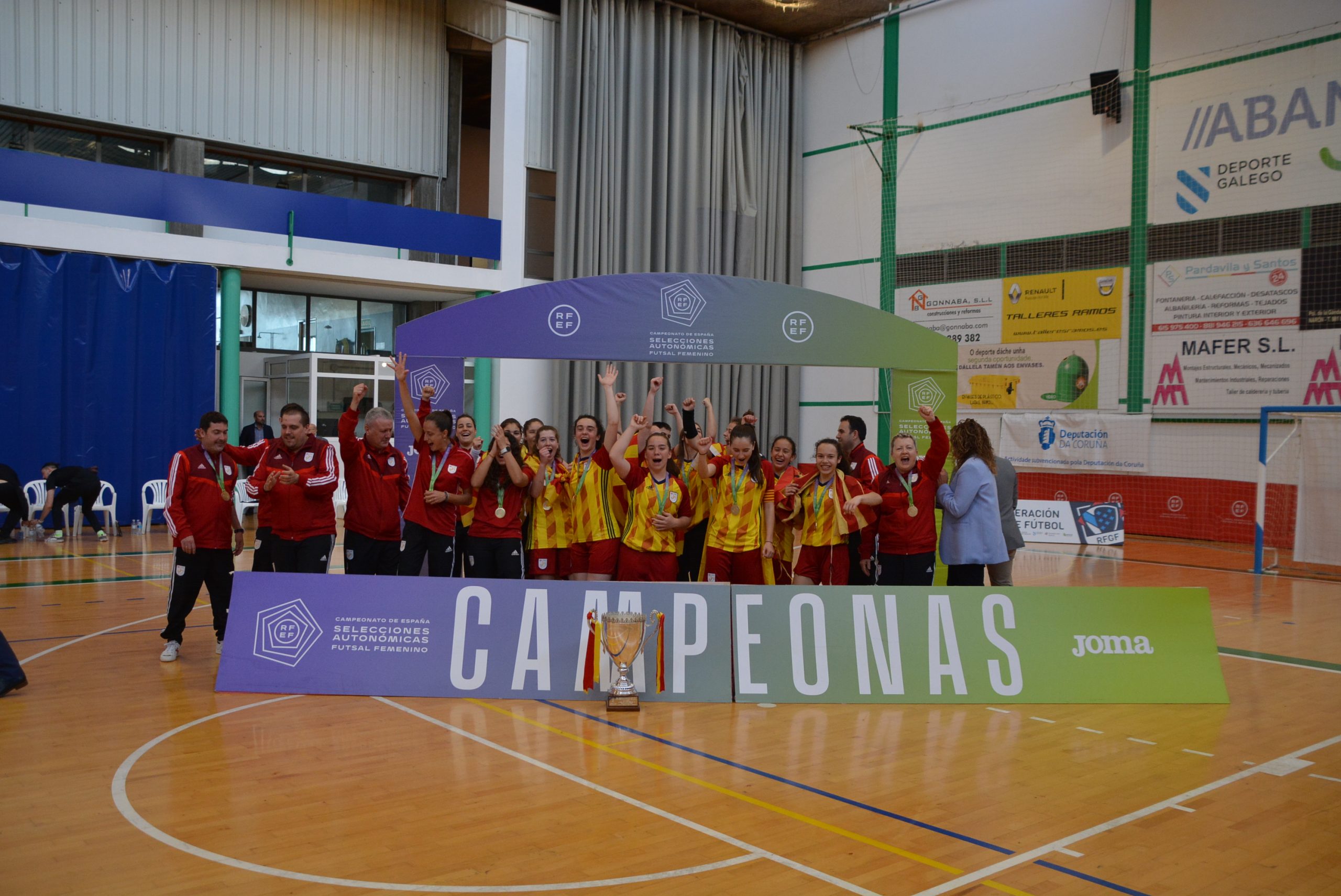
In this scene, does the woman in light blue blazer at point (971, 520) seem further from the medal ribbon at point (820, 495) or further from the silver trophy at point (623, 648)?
the silver trophy at point (623, 648)

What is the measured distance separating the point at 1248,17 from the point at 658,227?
10.9m

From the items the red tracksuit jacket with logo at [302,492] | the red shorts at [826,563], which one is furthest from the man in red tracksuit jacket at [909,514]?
the red tracksuit jacket with logo at [302,492]

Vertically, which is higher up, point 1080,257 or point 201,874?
point 1080,257

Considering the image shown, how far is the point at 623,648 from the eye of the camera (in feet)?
20.6

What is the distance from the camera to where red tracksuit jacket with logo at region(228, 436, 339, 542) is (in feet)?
24.1

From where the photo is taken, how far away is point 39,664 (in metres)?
7.36

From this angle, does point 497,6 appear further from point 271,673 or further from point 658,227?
point 271,673

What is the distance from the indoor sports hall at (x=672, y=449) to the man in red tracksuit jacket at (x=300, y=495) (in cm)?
3

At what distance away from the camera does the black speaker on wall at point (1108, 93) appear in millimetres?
17578

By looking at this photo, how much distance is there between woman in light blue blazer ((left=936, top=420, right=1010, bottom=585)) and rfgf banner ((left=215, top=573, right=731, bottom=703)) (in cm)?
175

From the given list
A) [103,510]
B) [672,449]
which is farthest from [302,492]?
[103,510]

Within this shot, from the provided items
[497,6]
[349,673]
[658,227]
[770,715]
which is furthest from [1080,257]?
[349,673]

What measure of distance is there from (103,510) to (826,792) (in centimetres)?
1474

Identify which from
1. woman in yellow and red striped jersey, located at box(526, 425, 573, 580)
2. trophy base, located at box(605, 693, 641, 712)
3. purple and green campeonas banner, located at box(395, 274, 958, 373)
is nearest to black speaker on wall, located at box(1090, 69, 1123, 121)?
purple and green campeonas banner, located at box(395, 274, 958, 373)
